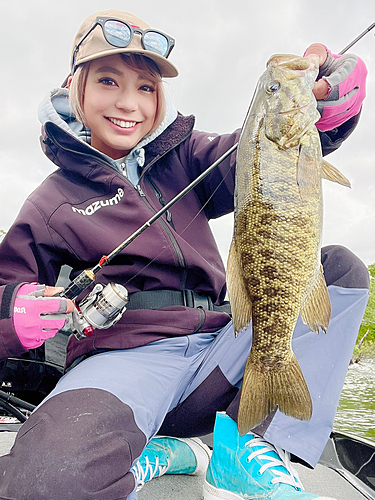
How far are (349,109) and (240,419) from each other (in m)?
1.49

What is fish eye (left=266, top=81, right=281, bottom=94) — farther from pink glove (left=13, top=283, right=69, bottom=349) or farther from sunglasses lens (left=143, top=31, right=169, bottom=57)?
pink glove (left=13, top=283, right=69, bottom=349)

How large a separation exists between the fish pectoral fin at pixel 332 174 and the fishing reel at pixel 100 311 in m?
1.09

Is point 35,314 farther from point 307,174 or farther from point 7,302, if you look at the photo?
point 307,174

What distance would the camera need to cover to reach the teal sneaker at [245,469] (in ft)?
6.11

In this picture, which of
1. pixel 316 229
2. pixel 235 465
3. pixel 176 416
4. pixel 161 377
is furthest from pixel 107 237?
pixel 235 465

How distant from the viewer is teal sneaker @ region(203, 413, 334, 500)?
1.86 m

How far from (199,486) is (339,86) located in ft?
7.44

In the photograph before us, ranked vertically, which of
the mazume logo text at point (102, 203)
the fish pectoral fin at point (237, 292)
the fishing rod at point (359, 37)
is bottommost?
the fish pectoral fin at point (237, 292)

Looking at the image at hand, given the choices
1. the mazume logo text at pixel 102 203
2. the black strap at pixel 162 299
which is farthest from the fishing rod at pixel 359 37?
the black strap at pixel 162 299

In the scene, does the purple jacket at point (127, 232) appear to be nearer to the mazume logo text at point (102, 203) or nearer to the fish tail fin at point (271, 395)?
the mazume logo text at point (102, 203)

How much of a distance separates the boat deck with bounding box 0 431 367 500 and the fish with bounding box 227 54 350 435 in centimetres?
85

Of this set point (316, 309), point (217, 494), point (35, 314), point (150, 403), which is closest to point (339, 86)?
point (316, 309)

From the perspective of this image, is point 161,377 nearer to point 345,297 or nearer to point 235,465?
point 235,465

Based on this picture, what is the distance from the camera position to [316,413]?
1.99 meters
